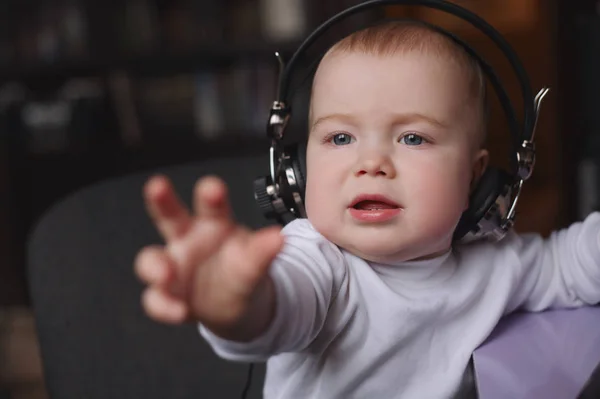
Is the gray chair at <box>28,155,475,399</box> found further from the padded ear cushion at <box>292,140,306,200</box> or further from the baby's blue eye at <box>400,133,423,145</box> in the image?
the baby's blue eye at <box>400,133,423,145</box>

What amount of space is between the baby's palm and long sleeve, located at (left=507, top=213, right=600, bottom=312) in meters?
0.41

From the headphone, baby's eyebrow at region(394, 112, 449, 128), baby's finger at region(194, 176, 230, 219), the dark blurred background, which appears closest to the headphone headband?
the headphone

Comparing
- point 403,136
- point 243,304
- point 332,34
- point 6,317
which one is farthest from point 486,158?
point 6,317

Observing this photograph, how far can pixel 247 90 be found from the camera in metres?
2.56

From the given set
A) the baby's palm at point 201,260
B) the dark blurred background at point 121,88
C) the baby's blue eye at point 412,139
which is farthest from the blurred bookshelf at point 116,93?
the baby's palm at point 201,260

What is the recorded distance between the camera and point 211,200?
46 centimetres

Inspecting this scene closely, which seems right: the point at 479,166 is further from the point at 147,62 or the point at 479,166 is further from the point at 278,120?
the point at 147,62

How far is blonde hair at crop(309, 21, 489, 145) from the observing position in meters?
0.70

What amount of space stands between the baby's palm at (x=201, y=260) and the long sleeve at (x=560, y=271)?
0.41 m

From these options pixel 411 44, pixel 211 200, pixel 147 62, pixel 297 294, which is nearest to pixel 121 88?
pixel 147 62

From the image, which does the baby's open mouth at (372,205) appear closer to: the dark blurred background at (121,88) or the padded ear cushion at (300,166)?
the padded ear cushion at (300,166)

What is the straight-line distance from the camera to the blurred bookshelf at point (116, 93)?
2500mm

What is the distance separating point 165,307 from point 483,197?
40 centimetres

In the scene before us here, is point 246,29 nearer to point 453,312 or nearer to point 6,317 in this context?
point 6,317
